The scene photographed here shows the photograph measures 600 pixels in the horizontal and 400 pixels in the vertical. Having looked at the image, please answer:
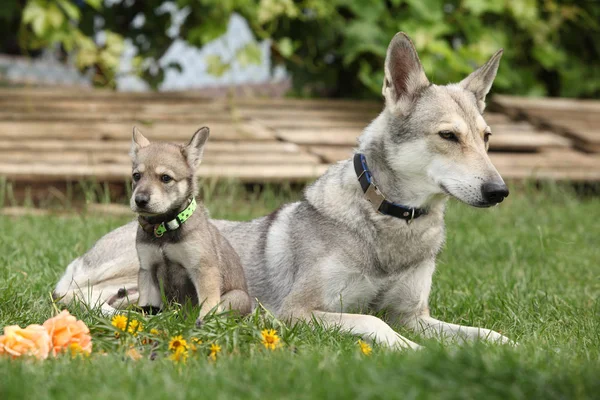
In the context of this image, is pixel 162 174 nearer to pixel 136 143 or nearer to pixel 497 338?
pixel 136 143

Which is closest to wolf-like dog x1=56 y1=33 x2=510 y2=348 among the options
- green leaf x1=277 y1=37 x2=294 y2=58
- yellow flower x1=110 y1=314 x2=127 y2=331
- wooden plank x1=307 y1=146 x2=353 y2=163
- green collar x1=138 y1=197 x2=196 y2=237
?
green collar x1=138 y1=197 x2=196 y2=237

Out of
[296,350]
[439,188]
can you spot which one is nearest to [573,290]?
[439,188]

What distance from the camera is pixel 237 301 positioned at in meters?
3.85

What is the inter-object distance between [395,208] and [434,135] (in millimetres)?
403

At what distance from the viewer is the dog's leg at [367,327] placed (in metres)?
3.43

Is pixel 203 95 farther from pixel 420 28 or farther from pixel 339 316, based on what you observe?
pixel 339 316

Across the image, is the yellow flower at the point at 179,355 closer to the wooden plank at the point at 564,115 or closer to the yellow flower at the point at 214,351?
the yellow flower at the point at 214,351

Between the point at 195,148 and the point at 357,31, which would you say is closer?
the point at 195,148

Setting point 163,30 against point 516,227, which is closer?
point 516,227

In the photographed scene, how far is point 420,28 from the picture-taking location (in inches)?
330

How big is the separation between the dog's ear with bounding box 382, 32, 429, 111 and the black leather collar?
1.22ft

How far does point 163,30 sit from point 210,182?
2.46 metres

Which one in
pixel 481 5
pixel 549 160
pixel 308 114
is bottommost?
pixel 549 160

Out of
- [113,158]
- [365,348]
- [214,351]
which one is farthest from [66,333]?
[113,158]
